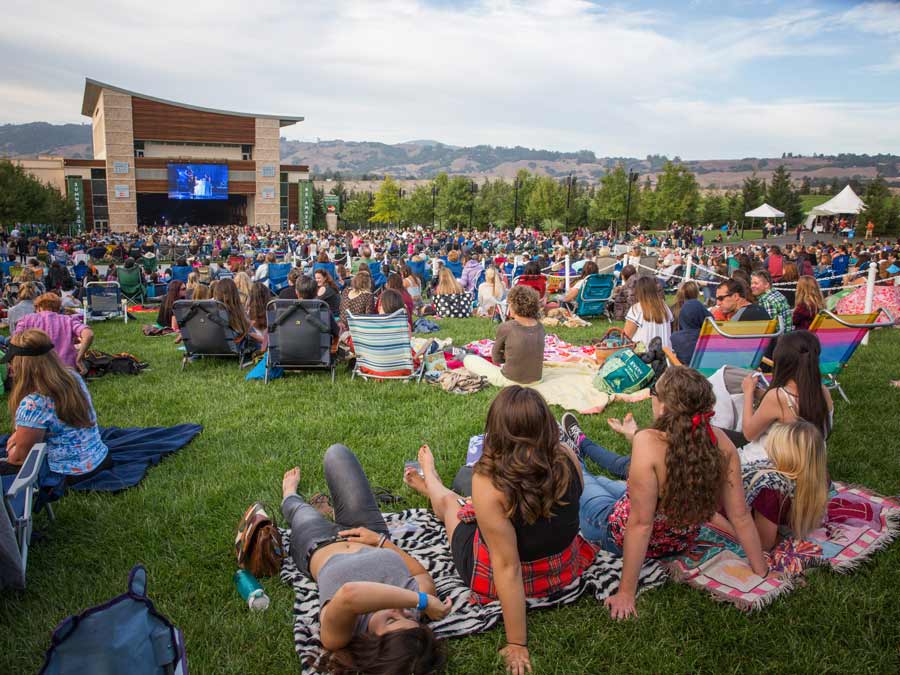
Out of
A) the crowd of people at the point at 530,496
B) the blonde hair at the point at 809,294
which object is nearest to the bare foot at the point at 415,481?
the crowd of people at the point at 530,496

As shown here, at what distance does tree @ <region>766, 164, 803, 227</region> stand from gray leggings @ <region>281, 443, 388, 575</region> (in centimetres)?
6507

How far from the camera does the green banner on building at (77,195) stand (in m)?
55.9

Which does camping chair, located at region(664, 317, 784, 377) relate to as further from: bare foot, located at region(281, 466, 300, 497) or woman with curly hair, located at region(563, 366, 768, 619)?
bare foot, located at region(281, 466, 300, 497)

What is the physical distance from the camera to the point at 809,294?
25.7 feet

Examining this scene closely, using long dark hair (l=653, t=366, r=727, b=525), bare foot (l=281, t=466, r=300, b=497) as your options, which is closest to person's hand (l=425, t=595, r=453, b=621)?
long dark hair (l=653, t=366, r=727, b=525)

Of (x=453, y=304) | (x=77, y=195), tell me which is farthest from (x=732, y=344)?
(x=77, y=195)

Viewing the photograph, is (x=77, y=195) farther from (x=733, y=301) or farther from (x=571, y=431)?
(x=571, y=431)

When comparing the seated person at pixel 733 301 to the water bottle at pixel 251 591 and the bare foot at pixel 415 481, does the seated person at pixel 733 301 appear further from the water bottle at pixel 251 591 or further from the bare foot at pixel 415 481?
the water bottle at pixel 251 591

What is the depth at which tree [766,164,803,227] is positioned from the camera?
2322 inches

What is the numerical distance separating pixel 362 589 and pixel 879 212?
55.7 m

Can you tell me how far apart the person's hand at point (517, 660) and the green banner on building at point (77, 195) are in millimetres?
63966

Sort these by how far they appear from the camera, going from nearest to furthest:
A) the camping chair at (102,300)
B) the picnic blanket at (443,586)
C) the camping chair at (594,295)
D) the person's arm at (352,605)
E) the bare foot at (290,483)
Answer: the person's arm at (352,605)
the picnic blanket at (443,586)
the bare foot at (290,483)
the camping chair at (594,295)
the camping chair at (102,300)

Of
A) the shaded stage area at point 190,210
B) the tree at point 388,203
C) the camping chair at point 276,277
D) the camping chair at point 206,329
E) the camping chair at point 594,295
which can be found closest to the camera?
the camping chair at point 206,329

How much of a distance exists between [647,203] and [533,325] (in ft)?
177
